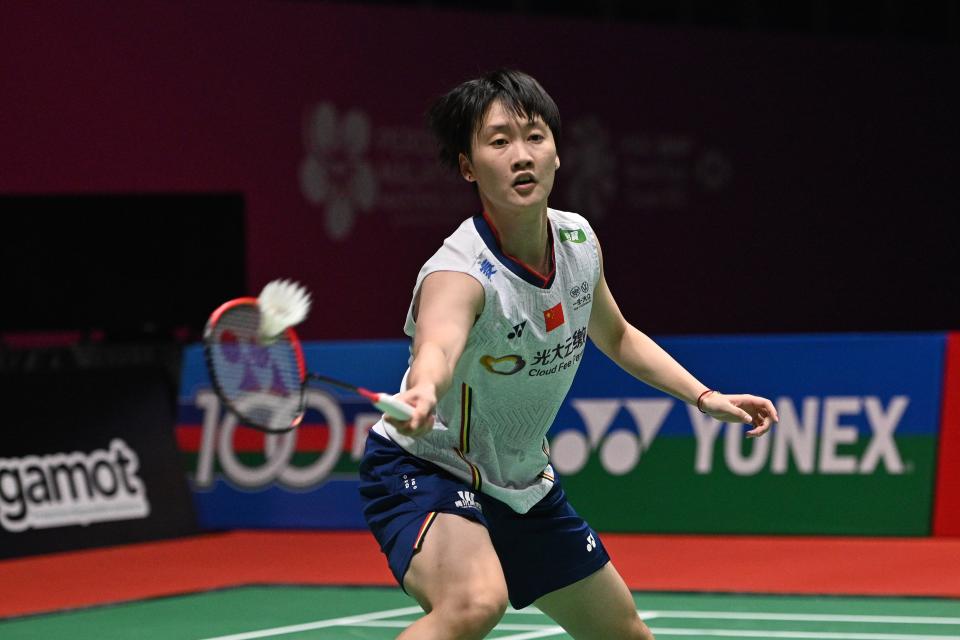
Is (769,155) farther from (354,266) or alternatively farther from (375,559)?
(375,559)

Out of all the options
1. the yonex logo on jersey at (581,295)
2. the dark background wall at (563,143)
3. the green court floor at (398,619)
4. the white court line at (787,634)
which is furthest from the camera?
the dark background wall at (563,143)

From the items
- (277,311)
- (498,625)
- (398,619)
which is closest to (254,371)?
(277,311)

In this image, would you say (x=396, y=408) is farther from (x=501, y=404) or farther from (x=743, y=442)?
(x=743, y=442)

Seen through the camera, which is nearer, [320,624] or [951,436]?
[320,624]

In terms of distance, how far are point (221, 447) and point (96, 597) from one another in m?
1.71

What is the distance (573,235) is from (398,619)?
2590 mm

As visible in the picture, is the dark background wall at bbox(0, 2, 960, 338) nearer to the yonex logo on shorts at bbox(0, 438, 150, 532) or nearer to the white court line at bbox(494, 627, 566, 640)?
the yonex logo on shorts at bbox(0, 438, 150, 532)

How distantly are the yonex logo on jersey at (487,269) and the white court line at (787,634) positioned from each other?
2.43 m

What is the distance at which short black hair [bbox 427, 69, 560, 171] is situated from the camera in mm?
3373

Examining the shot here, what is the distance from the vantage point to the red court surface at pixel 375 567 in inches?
251

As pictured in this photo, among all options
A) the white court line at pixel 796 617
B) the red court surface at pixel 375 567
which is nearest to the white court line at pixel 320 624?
the red court surface at pixel 375 567

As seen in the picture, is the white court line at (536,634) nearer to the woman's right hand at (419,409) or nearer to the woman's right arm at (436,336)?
the woman's right arm at (436,336)

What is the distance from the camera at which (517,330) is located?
336 centimetres

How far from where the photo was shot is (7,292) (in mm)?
9008
